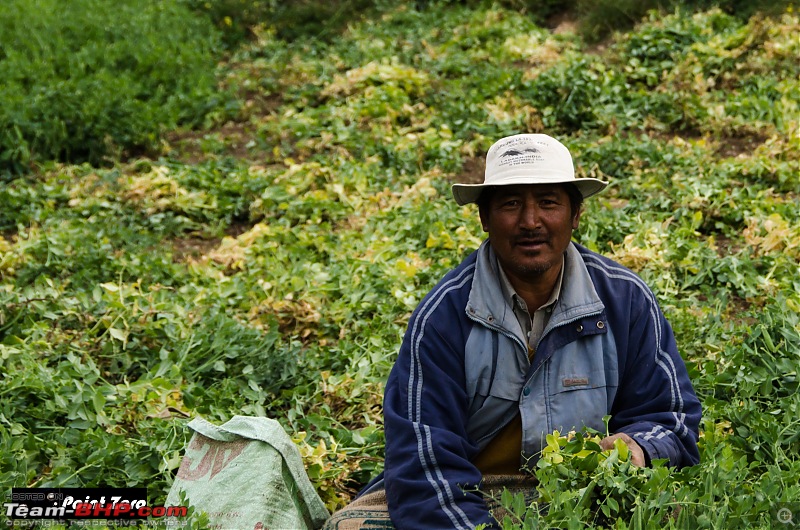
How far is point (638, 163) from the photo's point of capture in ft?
19.6

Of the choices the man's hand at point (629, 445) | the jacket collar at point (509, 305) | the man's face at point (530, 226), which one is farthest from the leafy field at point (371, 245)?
the man's face at point (530, 226)

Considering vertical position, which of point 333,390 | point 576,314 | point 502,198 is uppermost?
point 502,198

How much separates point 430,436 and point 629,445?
0.55 meters

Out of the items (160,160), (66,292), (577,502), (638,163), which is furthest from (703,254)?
(160,160)

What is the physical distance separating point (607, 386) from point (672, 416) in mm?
205

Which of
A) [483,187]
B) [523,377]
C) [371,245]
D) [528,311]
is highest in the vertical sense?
[483,187]

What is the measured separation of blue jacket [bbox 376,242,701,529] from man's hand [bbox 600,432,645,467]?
7cm

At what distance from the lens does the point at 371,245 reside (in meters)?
5.32

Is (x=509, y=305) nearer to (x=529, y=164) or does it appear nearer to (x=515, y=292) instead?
(x=515, y=292)

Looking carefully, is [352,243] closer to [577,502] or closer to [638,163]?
[638,163]

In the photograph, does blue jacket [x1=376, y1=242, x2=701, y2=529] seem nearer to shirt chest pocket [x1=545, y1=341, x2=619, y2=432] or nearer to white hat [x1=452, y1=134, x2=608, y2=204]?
shirt chest pocket [x1=545, y1=341, x2=619, y2=432]

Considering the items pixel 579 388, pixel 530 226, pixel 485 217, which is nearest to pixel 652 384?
pixel 579 388

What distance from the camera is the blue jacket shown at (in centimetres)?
270

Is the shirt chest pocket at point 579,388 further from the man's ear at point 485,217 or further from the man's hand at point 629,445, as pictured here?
the man's ear at point 485,217
